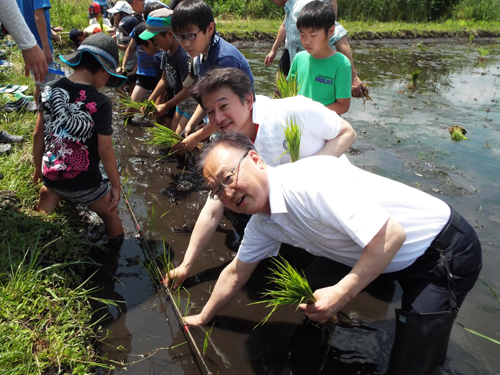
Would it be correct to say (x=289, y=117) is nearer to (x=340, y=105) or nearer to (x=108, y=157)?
(x=340, y=105)

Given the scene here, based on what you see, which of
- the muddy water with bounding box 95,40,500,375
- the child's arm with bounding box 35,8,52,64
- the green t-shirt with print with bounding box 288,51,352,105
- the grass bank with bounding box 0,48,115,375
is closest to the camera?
the grass bank with bounding box 0,48,115,375

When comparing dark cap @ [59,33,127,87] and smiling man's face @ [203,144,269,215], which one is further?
dark cap @ [59,33,127,87]

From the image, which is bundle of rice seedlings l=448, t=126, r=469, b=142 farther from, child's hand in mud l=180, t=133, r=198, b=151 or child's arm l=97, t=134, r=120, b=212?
child's arm l=97, t=134, r=120, b=212

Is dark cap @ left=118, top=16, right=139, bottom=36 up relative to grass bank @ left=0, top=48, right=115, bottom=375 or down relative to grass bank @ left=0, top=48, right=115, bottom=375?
up

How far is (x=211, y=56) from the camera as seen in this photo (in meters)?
3.16

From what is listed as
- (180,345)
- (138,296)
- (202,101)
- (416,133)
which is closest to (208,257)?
(138,296)

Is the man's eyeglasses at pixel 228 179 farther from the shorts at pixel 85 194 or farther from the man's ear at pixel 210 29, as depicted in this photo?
the man's ear at pixel 210 29

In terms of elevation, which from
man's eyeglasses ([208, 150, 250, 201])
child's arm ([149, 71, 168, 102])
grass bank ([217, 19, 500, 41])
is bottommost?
grass bank ([217, 19, 500, 41])

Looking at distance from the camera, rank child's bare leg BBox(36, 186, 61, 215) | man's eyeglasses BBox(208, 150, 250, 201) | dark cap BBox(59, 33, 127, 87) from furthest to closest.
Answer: child's bare leg BBox(36, 186, 61, 215) → dark cap BBox(59, 33, 127, 87) → man's eyeglasses BBox(208, 150, 250, 201)

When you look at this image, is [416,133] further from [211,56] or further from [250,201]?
[250,201]

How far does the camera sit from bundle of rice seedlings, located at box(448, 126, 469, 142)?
17.8 ft

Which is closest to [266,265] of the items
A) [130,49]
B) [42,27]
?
[42,27]

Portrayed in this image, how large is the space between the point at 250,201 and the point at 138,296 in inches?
49.8

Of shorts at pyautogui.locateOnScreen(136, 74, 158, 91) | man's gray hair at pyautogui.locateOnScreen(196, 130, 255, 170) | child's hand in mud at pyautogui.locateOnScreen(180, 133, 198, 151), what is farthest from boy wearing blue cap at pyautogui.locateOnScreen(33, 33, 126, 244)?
shorts at pyautogui.locateOnScreen(136, 74, 158, 91)
